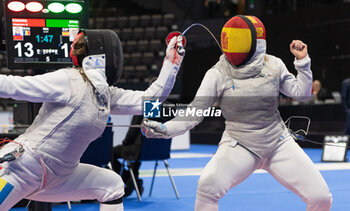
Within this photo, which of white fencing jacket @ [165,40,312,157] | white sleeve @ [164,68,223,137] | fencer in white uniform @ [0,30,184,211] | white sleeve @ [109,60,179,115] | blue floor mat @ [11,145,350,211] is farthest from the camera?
blue floor mat @ [11,145,350,211]

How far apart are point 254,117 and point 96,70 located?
1.00 meters

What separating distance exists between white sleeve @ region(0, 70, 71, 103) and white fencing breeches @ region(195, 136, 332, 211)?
3.06 feet

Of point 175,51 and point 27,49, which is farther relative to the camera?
point 27,49

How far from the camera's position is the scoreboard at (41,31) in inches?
140

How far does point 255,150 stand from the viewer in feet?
9.89

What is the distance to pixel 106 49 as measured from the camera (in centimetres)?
276

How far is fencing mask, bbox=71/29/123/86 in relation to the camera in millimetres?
2709

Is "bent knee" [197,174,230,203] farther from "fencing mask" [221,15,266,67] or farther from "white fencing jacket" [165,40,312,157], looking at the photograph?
"fencing mask" [221,15,266,67]

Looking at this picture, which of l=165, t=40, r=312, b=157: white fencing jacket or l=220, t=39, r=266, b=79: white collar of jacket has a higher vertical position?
l=220, t=39, r=266, b=79: white collar of jacket

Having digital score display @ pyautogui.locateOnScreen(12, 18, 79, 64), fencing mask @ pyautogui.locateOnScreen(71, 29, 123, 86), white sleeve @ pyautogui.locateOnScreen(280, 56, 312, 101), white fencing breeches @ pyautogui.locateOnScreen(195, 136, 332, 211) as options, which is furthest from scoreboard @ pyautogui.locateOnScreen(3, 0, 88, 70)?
white sleeve @ pyautogui.locateOnScreen(280, 56, 312, 101)

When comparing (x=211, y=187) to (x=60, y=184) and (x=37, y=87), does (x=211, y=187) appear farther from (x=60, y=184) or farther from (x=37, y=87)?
(x=37, y=87)

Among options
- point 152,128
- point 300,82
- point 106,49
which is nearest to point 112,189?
point 152,128

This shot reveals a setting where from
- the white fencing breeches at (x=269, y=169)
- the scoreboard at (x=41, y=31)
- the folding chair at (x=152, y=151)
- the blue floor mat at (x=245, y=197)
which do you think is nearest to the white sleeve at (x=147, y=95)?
the white fencing breeches at (x=269, y=169)

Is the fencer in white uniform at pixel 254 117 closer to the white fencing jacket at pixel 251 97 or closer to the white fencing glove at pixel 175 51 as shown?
the white fencing jacket at pixel 251 97
